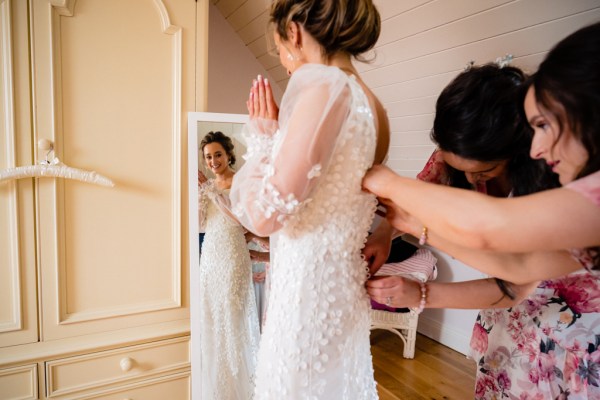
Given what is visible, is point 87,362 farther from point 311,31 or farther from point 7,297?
point 311,31

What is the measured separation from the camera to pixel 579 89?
550 millimetres

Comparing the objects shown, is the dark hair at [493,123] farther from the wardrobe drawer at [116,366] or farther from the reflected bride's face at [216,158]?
the wardrobe drawer at [116,366]

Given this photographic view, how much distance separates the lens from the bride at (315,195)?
69 cm

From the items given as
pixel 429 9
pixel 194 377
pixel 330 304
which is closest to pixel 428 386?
pixel 194 377

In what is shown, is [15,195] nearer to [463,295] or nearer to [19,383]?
[19,383]

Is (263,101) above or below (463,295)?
above

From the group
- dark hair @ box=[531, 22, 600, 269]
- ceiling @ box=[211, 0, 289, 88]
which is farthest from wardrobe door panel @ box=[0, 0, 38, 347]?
dark hair @ box=[531, 22, 600, 269]

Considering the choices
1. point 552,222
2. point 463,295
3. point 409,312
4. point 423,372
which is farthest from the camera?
point 409,312

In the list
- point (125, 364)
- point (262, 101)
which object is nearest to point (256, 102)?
point (262, 101)

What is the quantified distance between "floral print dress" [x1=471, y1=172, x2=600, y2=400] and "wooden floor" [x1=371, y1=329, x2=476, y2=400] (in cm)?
120

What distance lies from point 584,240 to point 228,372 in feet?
4.55

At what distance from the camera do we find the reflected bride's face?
1.40 metres

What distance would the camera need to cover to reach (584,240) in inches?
20.2

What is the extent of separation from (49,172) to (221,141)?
23.8 inches
